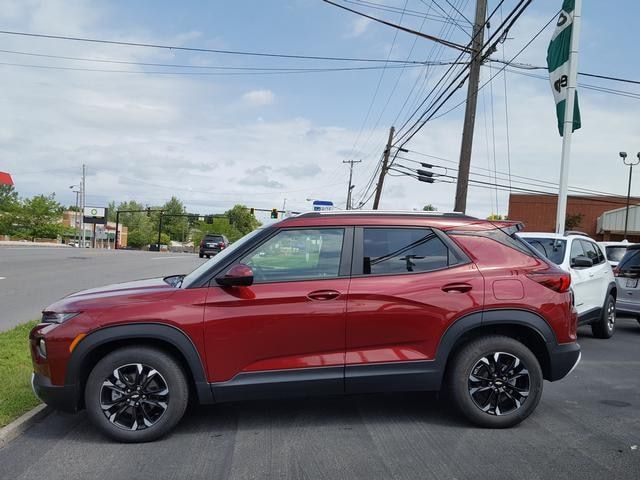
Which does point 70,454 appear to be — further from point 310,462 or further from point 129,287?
point 310,462

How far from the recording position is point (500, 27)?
12.8 metres

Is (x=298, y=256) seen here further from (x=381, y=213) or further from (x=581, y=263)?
(x=581, y=263)

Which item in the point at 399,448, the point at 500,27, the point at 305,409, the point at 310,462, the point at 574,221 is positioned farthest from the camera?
the point at 574,221

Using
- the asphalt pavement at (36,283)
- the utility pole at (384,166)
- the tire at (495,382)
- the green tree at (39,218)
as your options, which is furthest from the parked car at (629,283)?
the green tree at (39,218)

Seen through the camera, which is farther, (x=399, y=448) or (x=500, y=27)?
(x=500, y=27)

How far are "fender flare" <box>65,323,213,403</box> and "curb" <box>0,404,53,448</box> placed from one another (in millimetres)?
664

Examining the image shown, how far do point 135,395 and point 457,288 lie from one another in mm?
2674

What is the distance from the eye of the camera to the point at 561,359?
4875mm

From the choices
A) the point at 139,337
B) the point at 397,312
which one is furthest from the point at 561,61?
the point at 139,337

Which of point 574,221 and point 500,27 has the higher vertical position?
point 500,27

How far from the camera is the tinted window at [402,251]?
4.78 m

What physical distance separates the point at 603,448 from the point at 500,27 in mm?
10708

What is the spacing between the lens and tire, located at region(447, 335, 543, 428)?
15.5 ft

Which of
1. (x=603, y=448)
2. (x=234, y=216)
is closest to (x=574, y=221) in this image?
(x=603, y=448)
